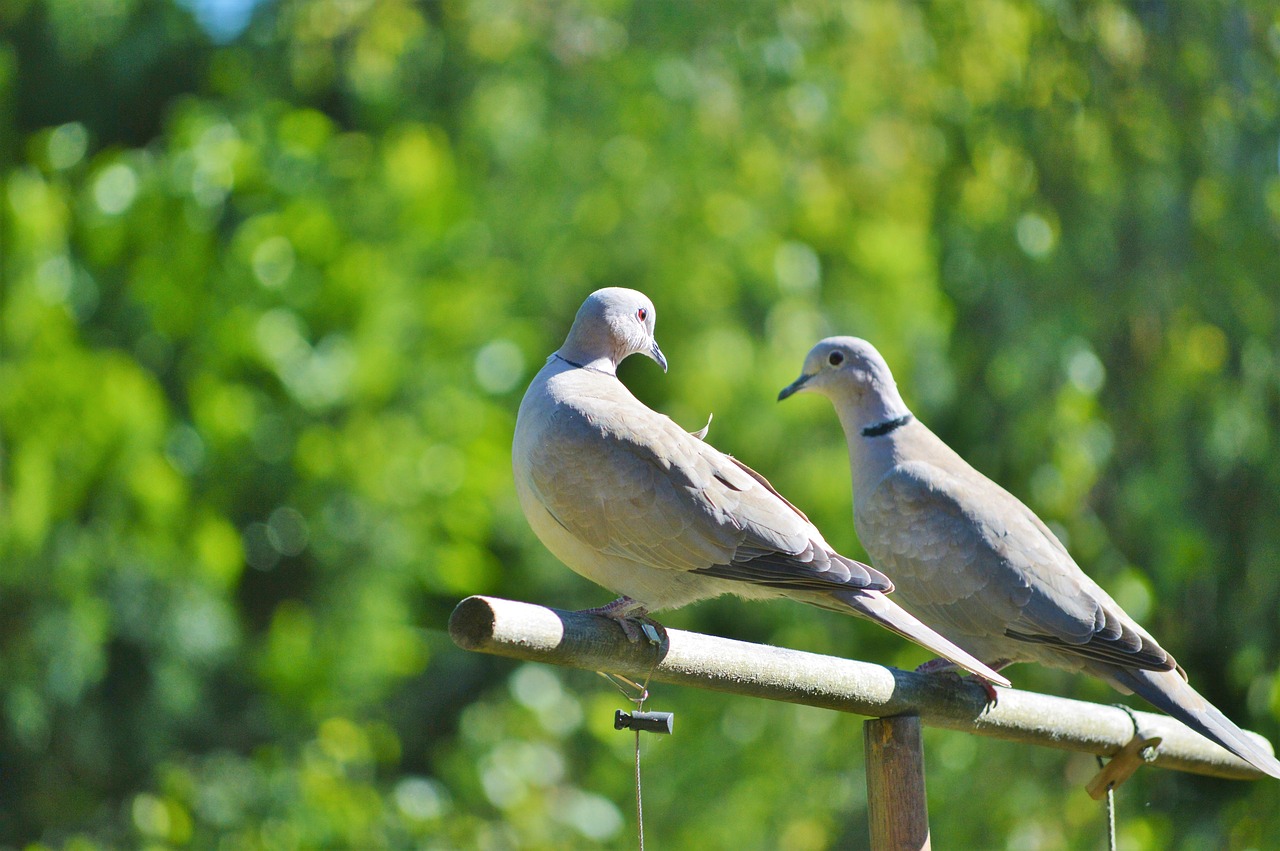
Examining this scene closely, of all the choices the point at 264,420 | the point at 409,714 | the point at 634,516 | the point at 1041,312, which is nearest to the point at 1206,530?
the point at 1041,312

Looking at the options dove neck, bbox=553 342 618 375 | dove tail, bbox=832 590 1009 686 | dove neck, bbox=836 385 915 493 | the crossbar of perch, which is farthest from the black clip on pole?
dove neck, bbox=836 385 915 493

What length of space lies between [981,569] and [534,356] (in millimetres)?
4602

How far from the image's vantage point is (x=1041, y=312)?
509 centimetres

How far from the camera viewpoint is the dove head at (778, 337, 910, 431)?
11.0 feet

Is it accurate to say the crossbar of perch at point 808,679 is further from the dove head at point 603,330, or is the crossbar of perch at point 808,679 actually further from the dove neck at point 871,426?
the dove neck at point 871,426

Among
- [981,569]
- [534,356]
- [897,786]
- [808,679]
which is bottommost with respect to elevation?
[534,356]

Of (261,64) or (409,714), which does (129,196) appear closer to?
(261,64)

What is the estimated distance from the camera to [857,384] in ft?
11.0

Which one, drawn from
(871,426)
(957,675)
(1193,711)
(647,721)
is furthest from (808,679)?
(871,426)

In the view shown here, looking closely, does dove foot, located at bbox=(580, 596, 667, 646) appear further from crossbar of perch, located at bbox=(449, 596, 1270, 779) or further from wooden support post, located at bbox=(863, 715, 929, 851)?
wooden support post, located at bbox=(863, 715, 929, 851)

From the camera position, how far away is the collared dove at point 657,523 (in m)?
2.29

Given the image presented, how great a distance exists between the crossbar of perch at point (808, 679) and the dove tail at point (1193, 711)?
0.08 m

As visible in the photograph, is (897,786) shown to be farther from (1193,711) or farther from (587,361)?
(587,361)

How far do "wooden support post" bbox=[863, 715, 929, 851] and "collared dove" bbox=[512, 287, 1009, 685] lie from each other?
27cm
